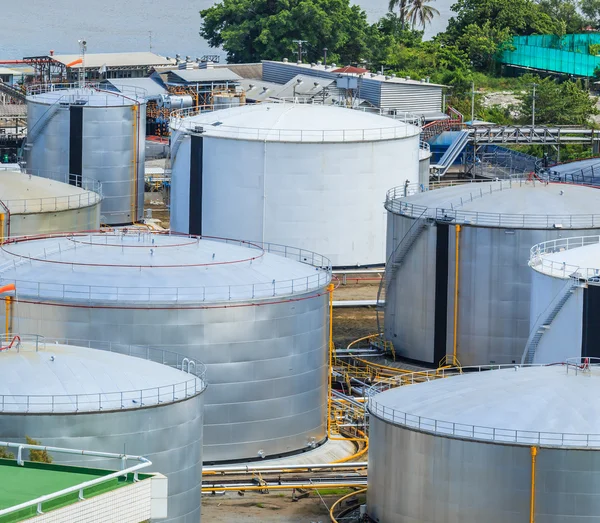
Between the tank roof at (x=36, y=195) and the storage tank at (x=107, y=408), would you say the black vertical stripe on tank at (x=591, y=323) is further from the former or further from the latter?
the tank roof at (x=36, y=195)

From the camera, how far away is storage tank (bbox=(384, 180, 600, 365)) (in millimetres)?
68812

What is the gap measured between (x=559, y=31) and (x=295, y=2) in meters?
25.8

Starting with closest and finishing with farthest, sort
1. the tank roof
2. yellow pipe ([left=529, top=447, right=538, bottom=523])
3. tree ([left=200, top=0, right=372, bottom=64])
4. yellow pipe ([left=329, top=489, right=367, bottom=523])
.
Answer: yellow pipe ([left=529, top=447, right=538, bottom=523]), yellow pipe ([left=329, top=489, right=367, bottom=523]), the tank roof, tree ([left=200, top=0, right=372, bottom=64])

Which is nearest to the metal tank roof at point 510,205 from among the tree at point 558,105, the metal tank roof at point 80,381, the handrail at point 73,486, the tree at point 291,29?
the metal tank roof at point 80,381

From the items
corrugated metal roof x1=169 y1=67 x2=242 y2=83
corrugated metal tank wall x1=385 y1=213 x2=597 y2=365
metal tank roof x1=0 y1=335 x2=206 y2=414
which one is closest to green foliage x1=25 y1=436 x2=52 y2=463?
metal tank roof x1=0 y1=335 x2=206 y2=414

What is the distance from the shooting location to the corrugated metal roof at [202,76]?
134 m

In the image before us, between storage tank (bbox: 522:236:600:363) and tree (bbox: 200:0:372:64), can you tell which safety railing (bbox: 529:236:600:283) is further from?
tree (bbox: 200:0:372:64)

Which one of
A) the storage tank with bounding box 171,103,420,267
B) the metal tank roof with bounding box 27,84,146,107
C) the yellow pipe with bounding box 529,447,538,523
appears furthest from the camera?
the metal tank roof with bounding box 27,84,146,107

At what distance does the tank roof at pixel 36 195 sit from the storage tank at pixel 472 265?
1459cm

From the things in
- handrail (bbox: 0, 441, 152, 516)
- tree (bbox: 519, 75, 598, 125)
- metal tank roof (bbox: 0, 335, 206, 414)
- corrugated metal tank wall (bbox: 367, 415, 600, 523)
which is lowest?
corrugated metal tank wall (bbox: 367, 415, 600, 523)

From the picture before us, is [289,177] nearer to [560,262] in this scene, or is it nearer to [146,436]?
[560,262]

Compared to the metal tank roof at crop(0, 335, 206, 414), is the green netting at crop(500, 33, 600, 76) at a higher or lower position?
higher

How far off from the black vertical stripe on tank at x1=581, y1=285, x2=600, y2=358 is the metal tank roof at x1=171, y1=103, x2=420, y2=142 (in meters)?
32.2

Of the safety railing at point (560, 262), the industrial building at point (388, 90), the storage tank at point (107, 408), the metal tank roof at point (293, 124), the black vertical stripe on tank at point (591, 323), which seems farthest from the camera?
the industrial building at point (388, 90)
